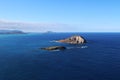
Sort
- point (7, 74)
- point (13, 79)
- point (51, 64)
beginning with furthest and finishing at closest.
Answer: point (51, 64) < point (7, 74) < point (13, 79)

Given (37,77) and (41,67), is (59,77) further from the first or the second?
(41,67)

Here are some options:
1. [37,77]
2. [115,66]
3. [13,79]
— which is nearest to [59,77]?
[37,77]

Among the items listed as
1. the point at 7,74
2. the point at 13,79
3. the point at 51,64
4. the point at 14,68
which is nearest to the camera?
the point at 13,79

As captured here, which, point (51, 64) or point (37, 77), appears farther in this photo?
point (51, 64)

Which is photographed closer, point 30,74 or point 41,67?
point 30,74

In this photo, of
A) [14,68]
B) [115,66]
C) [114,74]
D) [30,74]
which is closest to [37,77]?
[30,74]

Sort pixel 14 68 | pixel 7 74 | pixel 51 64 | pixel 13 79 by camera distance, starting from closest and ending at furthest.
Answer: pixel 13 79, pixel 7 74, pixel 14 68, pixel 51 64

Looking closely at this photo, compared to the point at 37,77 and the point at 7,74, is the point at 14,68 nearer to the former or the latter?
the point at 7,74

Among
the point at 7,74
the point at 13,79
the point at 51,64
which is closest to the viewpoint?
the point at 13,79
